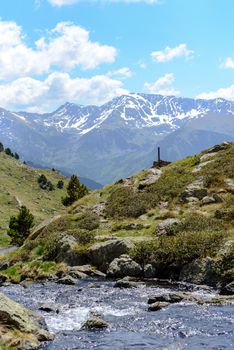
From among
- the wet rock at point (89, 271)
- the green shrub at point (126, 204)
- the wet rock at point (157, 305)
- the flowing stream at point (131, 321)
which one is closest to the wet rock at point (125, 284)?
the flowing stream at point (131, 321)

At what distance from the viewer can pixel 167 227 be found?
48.7 m

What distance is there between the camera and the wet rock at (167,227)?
47906 millimetres

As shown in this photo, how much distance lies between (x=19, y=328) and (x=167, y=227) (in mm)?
27878

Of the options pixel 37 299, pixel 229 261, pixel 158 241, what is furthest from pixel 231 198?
pixel 37 299

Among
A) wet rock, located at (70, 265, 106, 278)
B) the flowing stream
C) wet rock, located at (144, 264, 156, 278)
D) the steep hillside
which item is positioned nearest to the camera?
the flowing stream

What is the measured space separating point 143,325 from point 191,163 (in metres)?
49.4

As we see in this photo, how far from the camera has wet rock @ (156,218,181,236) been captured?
157 ft

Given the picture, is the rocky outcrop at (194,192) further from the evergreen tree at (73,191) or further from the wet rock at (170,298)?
the evergreen tree at (73,191)

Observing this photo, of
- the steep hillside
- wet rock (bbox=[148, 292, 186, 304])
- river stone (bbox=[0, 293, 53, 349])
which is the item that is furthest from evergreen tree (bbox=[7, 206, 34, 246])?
river stone (bbox=[0, 293, 53, 349])

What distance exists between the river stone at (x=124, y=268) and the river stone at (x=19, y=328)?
61.3 ft

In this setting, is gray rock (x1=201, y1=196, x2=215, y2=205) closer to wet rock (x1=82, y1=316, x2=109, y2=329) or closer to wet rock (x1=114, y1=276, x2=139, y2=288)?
wet rock (x1=114, y1=276, x2=139, y2=288)

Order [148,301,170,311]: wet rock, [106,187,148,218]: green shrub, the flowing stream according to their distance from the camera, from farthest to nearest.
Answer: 1. [106,187,148,218]: green shrub
2. [148,301,170,311]: wet rock
3. the flowing stream

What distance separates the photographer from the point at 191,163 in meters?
73.0

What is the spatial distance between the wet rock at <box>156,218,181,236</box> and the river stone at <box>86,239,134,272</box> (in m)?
4.73
